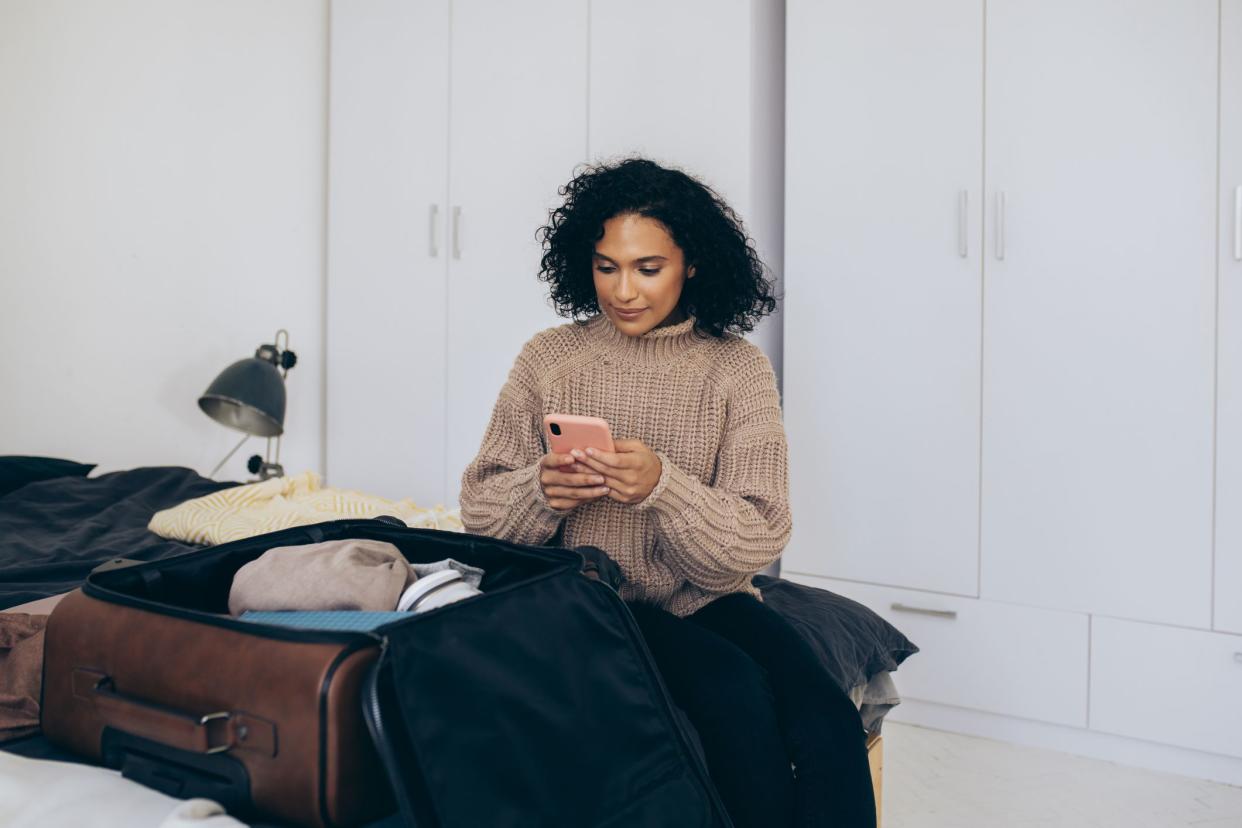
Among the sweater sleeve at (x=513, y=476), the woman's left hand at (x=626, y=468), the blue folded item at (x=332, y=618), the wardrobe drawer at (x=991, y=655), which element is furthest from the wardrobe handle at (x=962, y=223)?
the blue folded item at (x=332, y=618)

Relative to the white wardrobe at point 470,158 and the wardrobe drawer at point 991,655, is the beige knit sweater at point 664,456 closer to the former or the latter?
the wardrobe drawer at point 991,655

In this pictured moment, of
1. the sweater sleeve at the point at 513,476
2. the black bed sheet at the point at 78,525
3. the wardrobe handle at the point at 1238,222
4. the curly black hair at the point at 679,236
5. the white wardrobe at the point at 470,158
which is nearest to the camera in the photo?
the sweater sleeve at the point at 513,476

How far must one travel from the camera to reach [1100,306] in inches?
87.2

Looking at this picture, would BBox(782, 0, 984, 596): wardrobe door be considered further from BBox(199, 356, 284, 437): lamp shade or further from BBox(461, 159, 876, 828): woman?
BBox(199, 356, 284, 437): lamp shade

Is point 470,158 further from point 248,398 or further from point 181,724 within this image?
point 181,724

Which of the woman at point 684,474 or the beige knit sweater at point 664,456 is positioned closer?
the woman at point 684,474

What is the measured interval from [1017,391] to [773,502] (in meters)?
1.21

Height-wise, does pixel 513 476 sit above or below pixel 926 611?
above

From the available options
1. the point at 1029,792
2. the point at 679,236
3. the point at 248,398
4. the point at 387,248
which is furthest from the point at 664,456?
the point at 387,248

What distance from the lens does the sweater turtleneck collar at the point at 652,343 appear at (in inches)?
58.5

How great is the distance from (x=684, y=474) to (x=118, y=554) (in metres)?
1.09

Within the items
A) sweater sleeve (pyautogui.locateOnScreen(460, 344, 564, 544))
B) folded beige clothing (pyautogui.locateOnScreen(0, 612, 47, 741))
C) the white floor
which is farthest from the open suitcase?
the white floor

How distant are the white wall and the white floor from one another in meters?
2.14

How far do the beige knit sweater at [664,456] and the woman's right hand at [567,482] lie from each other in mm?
29
